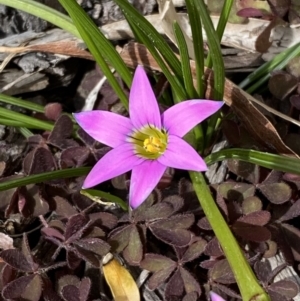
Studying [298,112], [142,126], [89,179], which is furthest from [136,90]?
[298,112]

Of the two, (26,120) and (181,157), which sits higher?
(181,157)

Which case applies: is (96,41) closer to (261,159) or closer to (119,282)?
(261,159)

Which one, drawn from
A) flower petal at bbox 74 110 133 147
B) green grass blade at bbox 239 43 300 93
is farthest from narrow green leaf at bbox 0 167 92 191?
green grass blade at bbox 239 43 300 93

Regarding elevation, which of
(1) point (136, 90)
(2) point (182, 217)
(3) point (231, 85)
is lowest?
(2) point (182, 217)

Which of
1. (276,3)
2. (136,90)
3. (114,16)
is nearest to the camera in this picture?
(136,90)

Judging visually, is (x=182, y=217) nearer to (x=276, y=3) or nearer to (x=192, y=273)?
(x=192, y=273)

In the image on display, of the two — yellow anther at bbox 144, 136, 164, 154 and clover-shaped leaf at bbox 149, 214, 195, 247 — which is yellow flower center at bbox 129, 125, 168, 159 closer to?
yellow anther at bbox 144, 136, 164, 154

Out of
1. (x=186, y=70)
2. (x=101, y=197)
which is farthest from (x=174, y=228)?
(x=186, y=70)

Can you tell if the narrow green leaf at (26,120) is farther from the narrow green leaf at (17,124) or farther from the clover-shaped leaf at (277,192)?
the clover-shaped leaf at (277,192)
